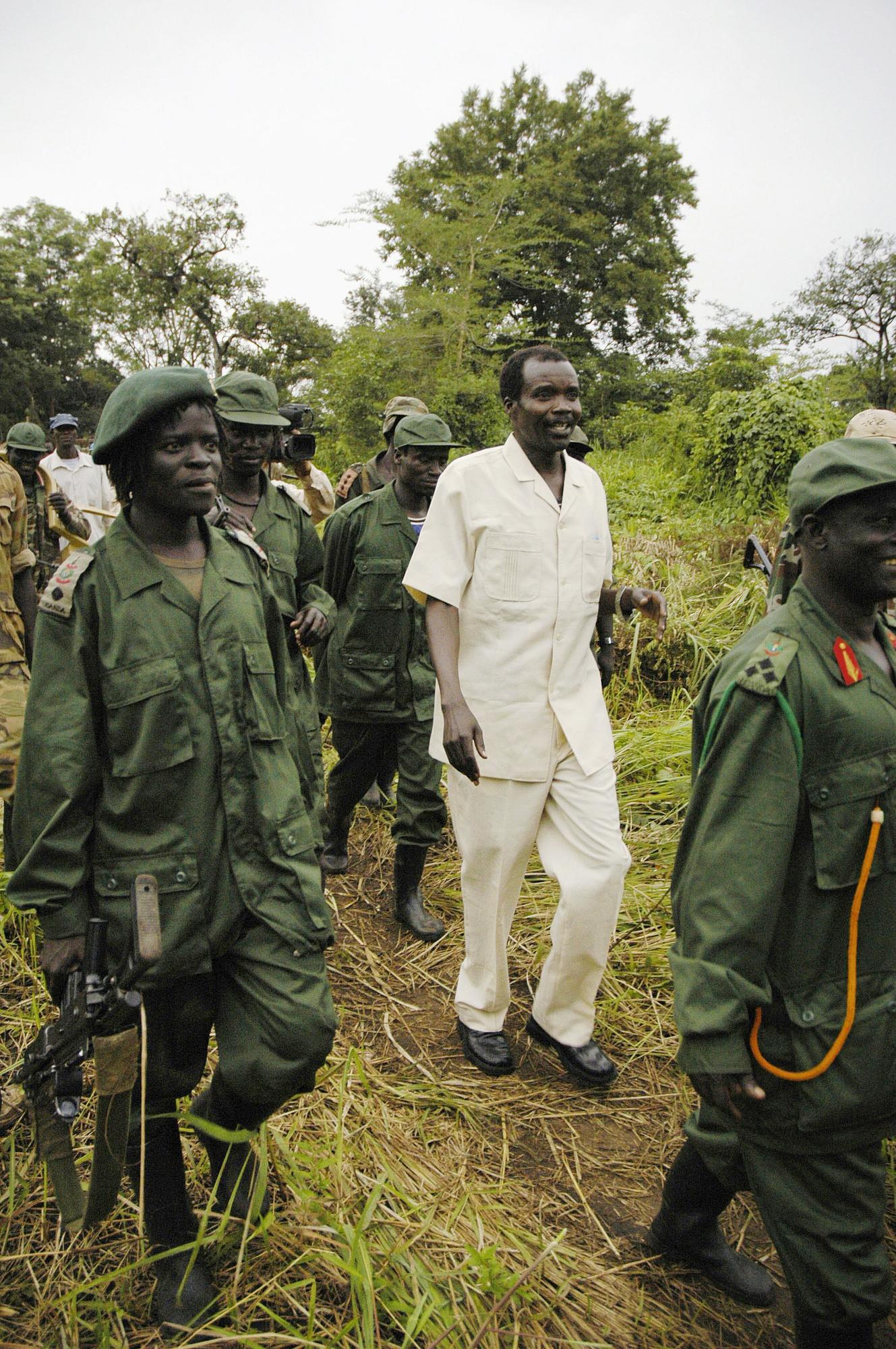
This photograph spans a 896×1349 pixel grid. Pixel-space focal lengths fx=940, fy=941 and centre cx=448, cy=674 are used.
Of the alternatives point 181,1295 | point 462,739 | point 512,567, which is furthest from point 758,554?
point 181,1295

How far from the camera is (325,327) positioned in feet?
103

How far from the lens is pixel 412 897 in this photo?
14.1ft

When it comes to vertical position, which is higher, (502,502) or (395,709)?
(502,502)

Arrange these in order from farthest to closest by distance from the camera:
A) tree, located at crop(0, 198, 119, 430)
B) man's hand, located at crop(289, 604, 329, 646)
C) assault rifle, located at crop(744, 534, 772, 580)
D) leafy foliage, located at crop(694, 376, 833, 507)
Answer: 1. tree, located at crop(0, 198, 119, 430)
2. leafy foliage, located at crop(694, 376, 833, 507)
3. man's hand, located at crop(289, 604, 329, 646)
4. assault rifle, located at crop(744, 534, 772, 580)

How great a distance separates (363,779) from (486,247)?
1911 centimetres

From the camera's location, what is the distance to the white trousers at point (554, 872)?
2.93 metres

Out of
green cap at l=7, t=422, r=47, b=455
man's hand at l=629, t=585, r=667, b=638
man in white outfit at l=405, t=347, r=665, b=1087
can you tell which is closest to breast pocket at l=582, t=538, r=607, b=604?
man in white outfit at l=405, t=347, r=665, b=1087

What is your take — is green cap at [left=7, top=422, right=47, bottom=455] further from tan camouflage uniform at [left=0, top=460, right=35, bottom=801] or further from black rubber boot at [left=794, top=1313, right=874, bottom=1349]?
black rubber boot at [left=794, top=1313, right=874, bottom=1349]

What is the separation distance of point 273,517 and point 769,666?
254cm

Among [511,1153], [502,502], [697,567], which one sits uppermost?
[502,502]

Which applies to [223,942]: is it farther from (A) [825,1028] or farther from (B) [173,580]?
(A) [825,1028]

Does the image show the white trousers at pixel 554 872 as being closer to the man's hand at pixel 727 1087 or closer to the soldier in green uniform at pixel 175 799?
the soldier in green uniform at pixel 175 799

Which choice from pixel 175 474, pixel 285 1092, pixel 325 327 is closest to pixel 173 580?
pixel 175 474

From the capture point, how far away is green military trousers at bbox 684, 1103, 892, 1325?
1.66 m
